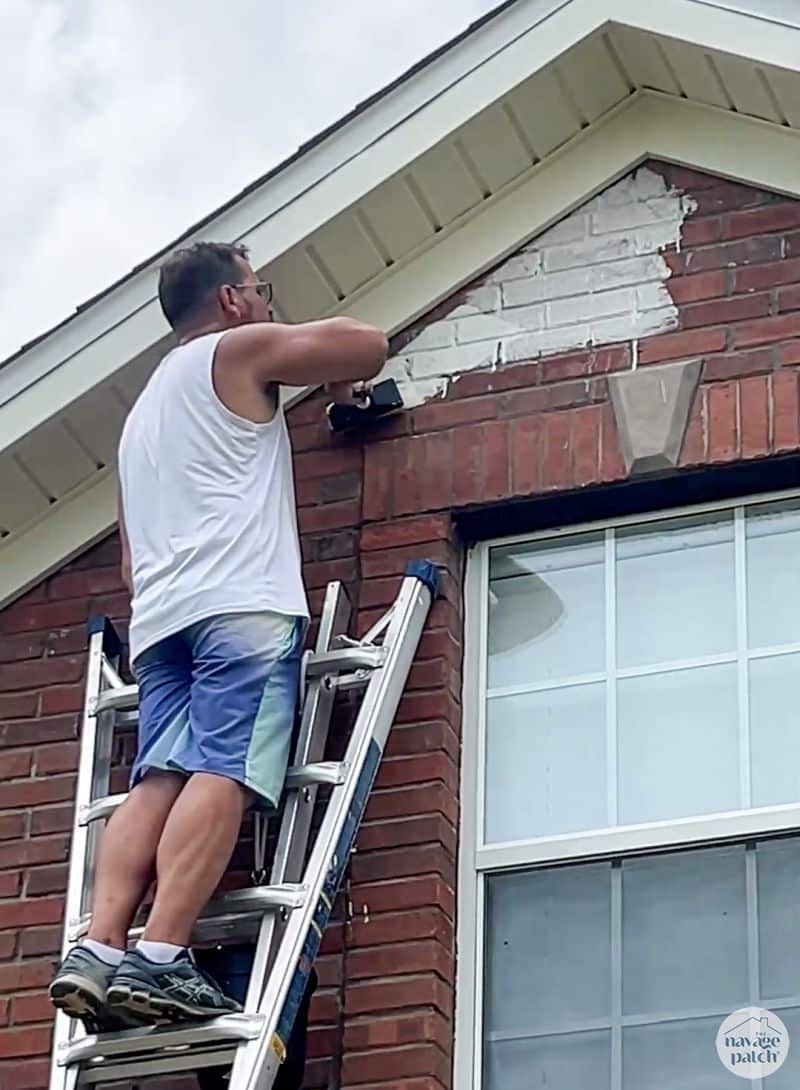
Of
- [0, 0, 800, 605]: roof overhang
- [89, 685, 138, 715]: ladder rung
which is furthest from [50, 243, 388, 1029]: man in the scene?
[0, 0, 800, 605]: roof overhang

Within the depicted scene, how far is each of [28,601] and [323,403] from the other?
0.93 m

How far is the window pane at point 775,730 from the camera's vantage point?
17.2 feet

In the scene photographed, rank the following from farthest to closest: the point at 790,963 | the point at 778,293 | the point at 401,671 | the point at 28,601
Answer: the point at 28,601, the point at 778,293, the point at 401,671, the point at 790,963

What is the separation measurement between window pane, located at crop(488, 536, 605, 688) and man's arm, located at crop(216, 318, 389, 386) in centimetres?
78

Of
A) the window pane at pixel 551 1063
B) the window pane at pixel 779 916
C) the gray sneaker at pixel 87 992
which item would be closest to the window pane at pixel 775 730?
the window pane at pixel 779 916

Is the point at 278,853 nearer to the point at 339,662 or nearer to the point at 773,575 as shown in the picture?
the point at 339,662

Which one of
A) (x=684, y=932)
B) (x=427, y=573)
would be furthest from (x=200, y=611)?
(x=684, y=932)

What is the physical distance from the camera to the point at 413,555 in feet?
19.0

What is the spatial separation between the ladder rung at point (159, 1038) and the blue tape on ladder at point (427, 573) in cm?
138

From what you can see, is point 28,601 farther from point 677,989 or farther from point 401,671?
point 677,989

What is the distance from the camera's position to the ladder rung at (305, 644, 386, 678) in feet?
17.4

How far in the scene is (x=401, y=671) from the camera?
5426 millimetres

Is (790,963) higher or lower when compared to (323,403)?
lower

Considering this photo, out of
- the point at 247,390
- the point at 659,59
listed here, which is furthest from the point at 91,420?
the point at 659,59
